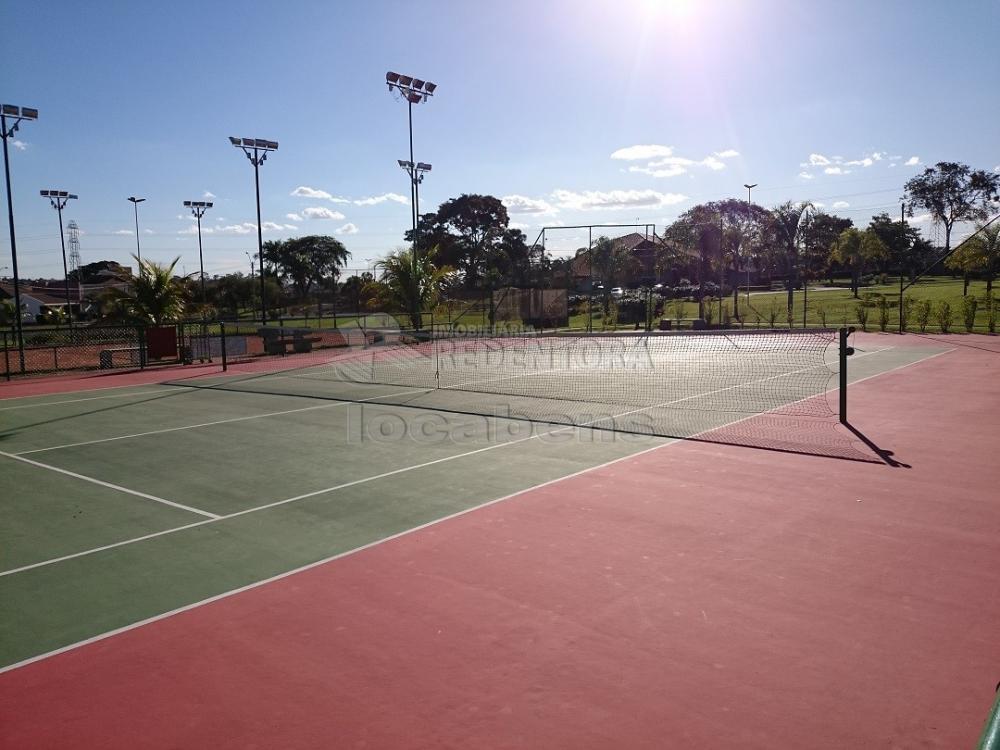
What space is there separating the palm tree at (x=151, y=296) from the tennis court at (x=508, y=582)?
16.3 m

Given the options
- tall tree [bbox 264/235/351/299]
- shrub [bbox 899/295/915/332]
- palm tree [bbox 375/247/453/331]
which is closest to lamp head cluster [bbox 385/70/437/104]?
palm tree [bbox 375/247/453/331]

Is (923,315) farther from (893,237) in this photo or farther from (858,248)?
(893,237)

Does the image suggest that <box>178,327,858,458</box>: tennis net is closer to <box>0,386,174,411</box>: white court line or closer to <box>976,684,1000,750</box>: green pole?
<box>0,386,174,411</box>: white court line

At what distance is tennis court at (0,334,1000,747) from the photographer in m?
4.24

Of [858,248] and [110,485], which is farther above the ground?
[858,248]

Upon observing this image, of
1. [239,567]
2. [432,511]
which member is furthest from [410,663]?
[432,511]

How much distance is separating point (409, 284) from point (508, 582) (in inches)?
1170

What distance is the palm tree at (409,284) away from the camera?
114 feet

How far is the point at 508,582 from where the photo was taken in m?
6.05

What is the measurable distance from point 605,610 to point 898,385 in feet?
46.4

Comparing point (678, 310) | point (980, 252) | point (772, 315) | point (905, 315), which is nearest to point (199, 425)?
point (772, 315)

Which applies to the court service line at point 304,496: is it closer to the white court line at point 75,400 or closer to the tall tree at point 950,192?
the white court line at point 75,400

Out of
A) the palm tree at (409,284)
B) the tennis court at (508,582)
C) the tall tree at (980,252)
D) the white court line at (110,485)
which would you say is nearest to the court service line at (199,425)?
the tennis court at (508,582)

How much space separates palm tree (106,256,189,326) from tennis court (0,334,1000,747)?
53.5ft
